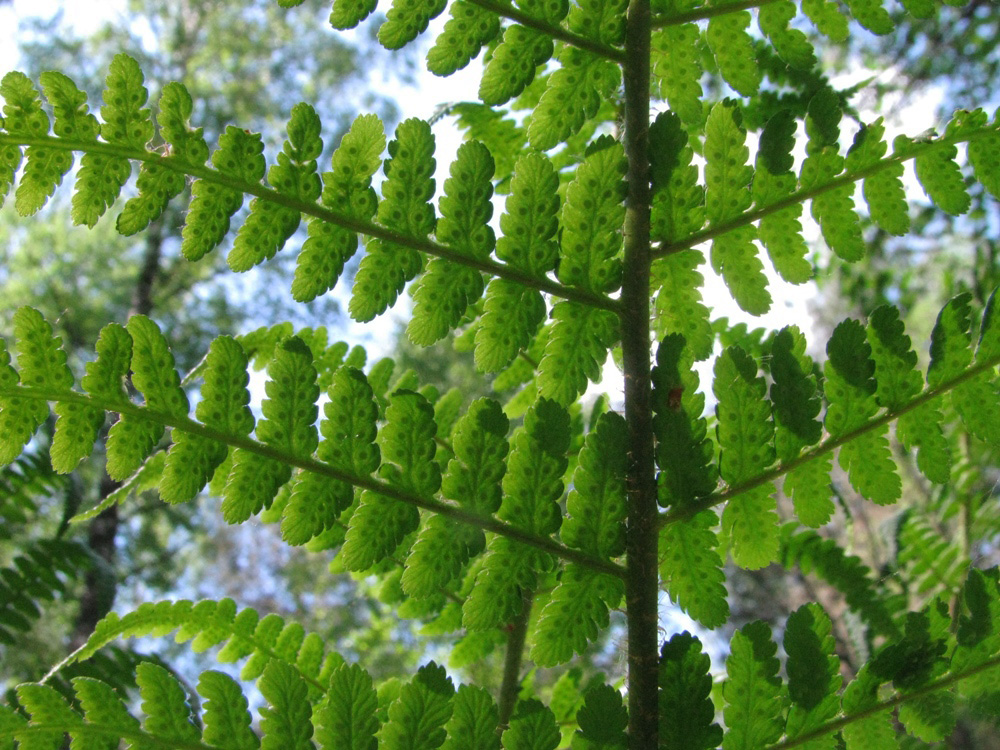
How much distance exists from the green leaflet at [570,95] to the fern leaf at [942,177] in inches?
19.7

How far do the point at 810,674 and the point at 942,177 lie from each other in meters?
0.78

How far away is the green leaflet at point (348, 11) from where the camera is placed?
1172mm

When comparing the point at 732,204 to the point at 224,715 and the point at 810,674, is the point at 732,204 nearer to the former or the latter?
the point at 810,674

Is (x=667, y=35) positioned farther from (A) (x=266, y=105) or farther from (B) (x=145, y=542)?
(A) (x=266, y=105)

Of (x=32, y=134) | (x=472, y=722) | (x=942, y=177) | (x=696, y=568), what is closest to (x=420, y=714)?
(x=472, y=722)

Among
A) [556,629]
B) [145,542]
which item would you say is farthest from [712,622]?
[145,542]

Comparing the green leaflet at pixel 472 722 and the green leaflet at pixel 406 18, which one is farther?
the green leaflet at pixel 406 18

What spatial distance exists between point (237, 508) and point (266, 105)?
11000mm

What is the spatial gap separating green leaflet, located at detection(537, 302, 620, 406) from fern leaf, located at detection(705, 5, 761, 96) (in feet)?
1.68

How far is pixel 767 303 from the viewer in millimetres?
1223

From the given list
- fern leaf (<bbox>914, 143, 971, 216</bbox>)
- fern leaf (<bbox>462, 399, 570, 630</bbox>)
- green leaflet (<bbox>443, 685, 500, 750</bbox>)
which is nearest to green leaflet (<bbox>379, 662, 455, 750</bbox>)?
green leaflet (<bbox>443, 685, 500, 750</bbox>)

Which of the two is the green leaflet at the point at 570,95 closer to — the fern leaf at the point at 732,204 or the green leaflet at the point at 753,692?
the fern leaf at the point at 732,204

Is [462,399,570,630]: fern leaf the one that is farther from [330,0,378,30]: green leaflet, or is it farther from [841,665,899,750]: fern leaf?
[330,0,378,30]: green leaflet

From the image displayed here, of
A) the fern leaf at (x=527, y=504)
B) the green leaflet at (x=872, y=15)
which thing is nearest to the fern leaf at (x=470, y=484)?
the fern leaf at (x=527, y=504)
